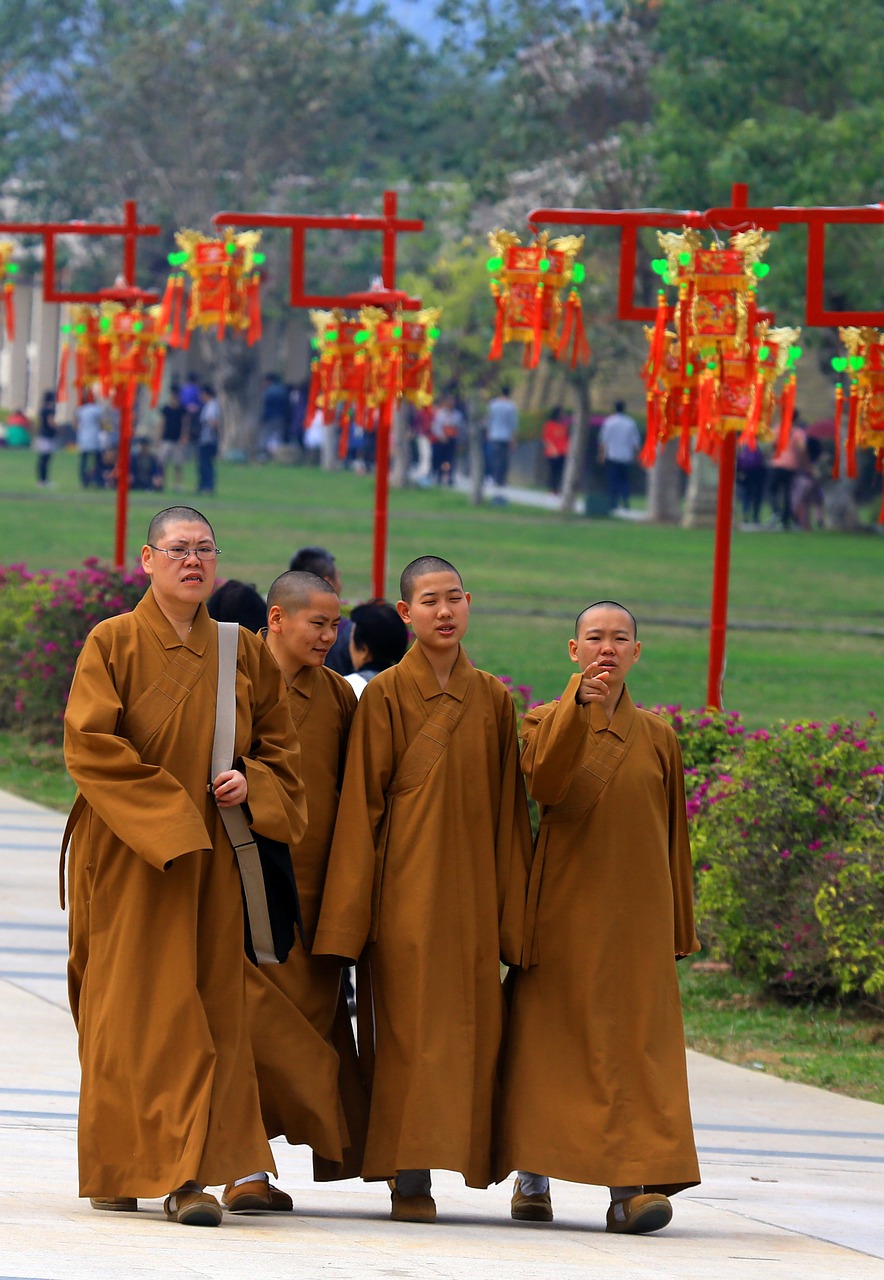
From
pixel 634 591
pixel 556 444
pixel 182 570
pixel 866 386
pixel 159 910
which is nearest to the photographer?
pixel 159 910

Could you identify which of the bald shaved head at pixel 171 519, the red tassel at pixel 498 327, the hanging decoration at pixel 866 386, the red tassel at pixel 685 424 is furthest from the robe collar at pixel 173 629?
the red tassel at pixel 498 327

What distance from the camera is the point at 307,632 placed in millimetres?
5352

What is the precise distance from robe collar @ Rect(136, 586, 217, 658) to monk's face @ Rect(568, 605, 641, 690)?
0.82 m

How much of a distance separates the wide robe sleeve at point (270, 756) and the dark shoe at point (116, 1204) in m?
0.83

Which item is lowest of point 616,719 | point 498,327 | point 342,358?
point 616,719

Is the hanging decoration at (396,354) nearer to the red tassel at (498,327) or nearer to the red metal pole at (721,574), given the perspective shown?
the red tassel at (498,327)

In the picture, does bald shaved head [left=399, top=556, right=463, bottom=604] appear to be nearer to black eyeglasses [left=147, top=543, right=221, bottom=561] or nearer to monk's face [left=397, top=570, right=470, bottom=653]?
monk's face [left=397, top=570, right=470, bottom=653]

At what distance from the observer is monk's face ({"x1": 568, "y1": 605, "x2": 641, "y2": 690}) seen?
5129 millimetres

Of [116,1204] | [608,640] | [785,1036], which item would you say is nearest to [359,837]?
[608,640]

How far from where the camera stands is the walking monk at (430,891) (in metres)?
5.03

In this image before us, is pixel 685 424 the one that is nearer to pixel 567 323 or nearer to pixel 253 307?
pixel 567 323

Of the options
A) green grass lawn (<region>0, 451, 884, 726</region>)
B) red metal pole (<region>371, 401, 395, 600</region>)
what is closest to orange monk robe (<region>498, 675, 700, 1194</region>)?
red metal pole (<region>371, 401, 395, 600</region>)

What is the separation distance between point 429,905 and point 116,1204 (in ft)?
3.06

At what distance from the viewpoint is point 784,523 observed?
30.1 meters
